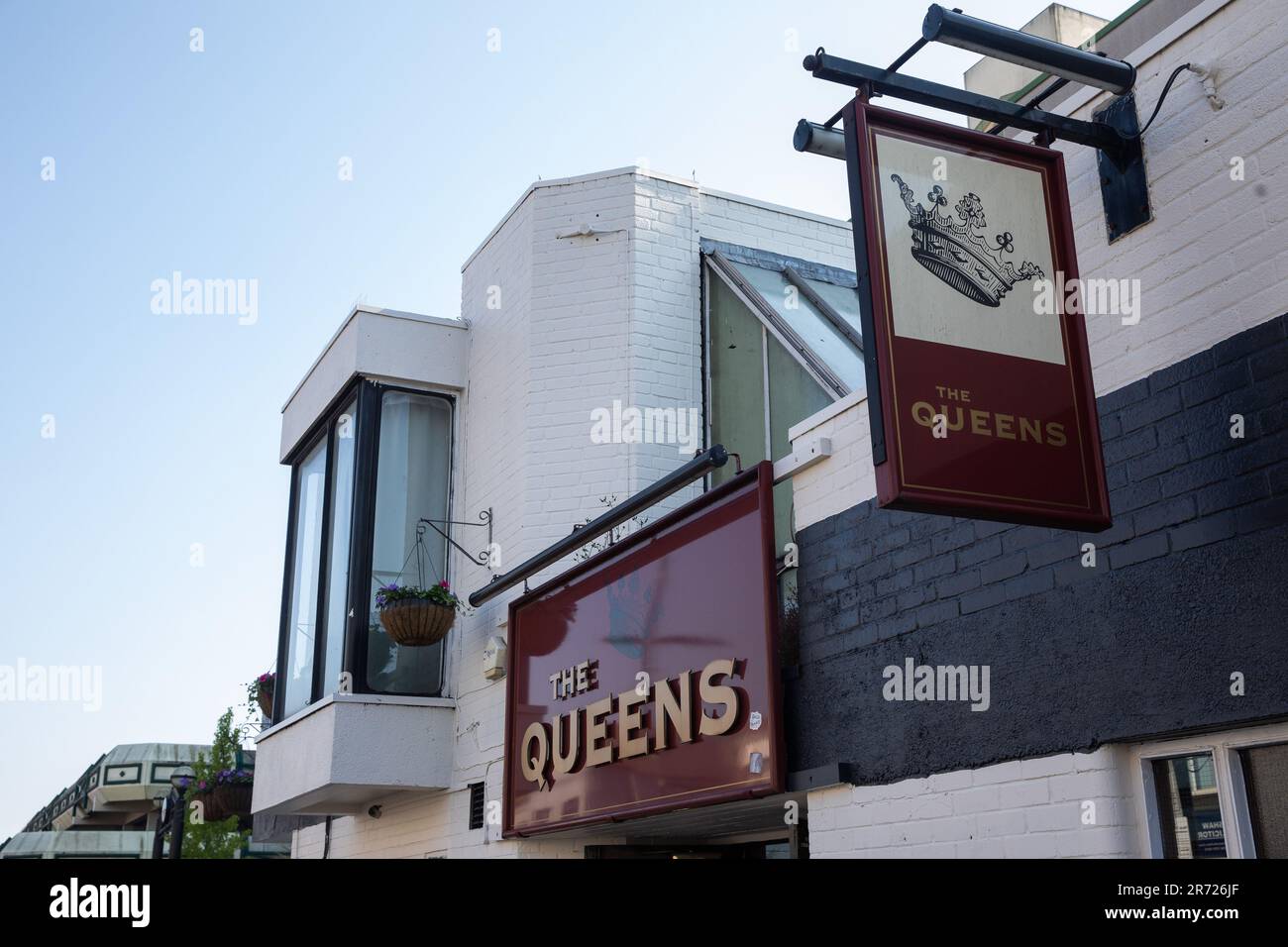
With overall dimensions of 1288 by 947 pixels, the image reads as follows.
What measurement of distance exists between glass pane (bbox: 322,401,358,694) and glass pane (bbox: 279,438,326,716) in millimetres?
268

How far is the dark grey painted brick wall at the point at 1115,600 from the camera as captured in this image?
12.4 feet

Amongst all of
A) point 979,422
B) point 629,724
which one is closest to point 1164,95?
point 979,422

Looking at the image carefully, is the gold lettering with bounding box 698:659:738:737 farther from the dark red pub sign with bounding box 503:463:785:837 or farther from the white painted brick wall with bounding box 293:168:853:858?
the white painted brick wall with bounding box 293:168:853:858

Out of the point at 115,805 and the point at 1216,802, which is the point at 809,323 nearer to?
the point at 1216,802

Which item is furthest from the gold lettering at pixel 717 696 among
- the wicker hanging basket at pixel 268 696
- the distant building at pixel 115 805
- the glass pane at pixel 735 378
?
the distant building at pixel 115 805

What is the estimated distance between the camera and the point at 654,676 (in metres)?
6.71

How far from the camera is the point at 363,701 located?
898cm

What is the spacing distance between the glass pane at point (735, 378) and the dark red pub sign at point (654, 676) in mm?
1498

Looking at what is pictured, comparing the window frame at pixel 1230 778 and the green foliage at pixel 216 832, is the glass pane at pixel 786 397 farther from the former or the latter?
the green foliage at pixel 216 832

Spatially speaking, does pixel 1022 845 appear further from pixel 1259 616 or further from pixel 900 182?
pixel 900 182

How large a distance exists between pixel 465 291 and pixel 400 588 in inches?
113

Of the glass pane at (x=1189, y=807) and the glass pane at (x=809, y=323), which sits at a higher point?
the glass pane at (x=809, y=323)

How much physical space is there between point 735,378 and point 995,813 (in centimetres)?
466
